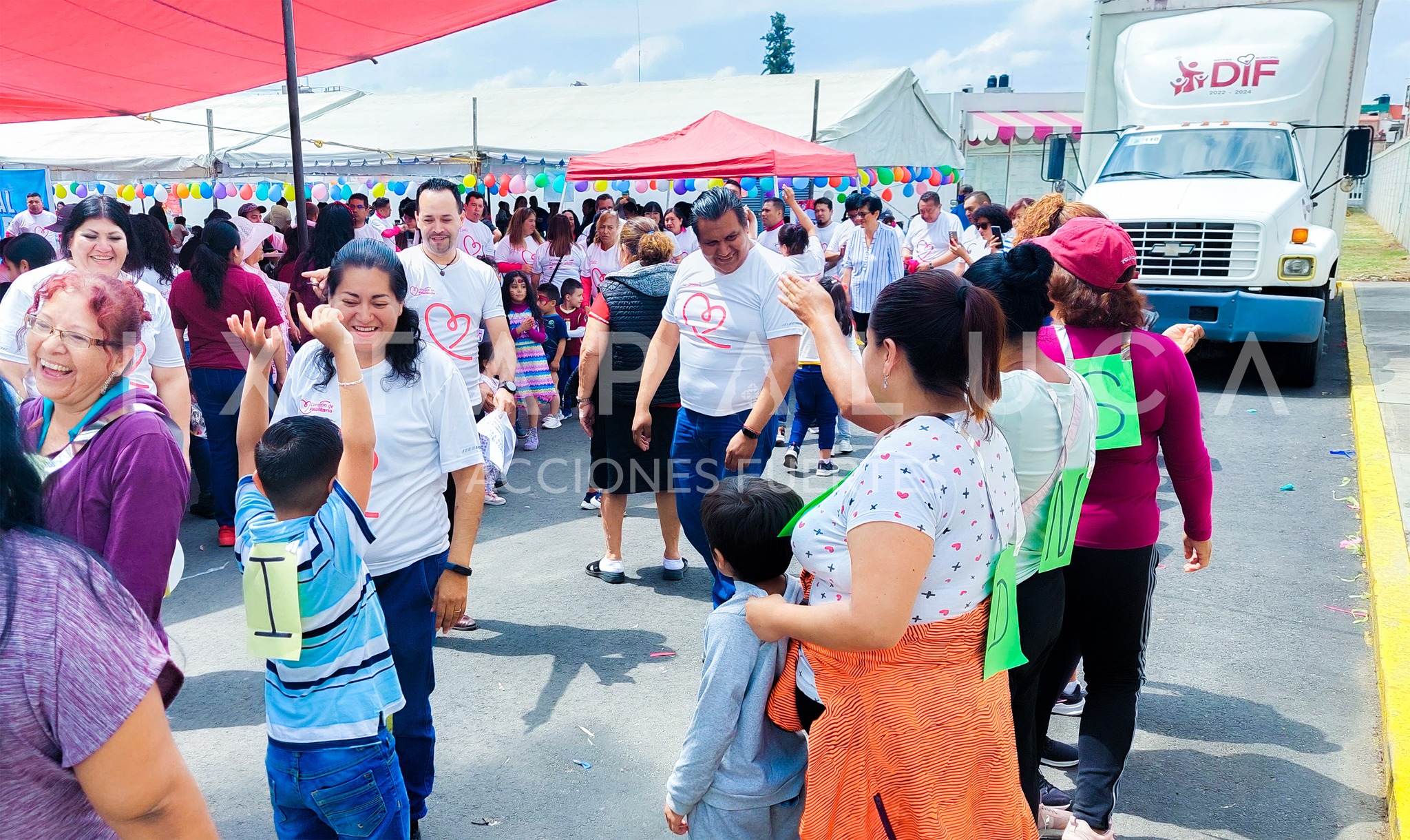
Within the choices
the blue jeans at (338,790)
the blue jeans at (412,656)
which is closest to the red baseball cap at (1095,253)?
the blue jeans at (412,656)

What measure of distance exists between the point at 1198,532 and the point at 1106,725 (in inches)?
26.5

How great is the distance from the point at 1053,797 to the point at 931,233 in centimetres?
829

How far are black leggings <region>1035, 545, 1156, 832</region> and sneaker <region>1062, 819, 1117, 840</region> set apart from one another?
0.6 inches

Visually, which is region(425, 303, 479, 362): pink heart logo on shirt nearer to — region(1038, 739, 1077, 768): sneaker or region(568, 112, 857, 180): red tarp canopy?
region(1038, 739, 1077, 768): sneaker

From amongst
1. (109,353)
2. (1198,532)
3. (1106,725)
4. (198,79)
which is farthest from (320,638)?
(198,79)

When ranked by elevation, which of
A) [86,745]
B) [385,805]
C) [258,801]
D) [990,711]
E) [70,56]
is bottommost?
[258,801]

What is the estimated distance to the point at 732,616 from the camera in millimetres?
2172

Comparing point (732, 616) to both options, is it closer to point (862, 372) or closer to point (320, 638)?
point (862, 372)

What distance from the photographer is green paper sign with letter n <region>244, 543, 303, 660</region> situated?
220 cm

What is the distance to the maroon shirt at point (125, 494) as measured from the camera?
2236 millimetres

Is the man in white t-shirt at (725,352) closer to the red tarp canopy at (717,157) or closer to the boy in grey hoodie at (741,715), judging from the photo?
the boy in grey hoodie at (741,715)

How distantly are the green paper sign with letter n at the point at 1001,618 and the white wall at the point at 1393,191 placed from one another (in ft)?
74.3

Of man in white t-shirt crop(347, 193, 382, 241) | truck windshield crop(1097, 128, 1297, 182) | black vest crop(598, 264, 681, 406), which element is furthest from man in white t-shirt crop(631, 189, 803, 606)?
truck windshield crop(1097, 128, 1297, 182)

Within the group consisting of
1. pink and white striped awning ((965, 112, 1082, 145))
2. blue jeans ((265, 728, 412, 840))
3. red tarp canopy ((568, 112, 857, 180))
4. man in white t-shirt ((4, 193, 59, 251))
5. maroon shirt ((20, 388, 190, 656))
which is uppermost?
pink and white striped awning ((965, 112, 1082, 145))
